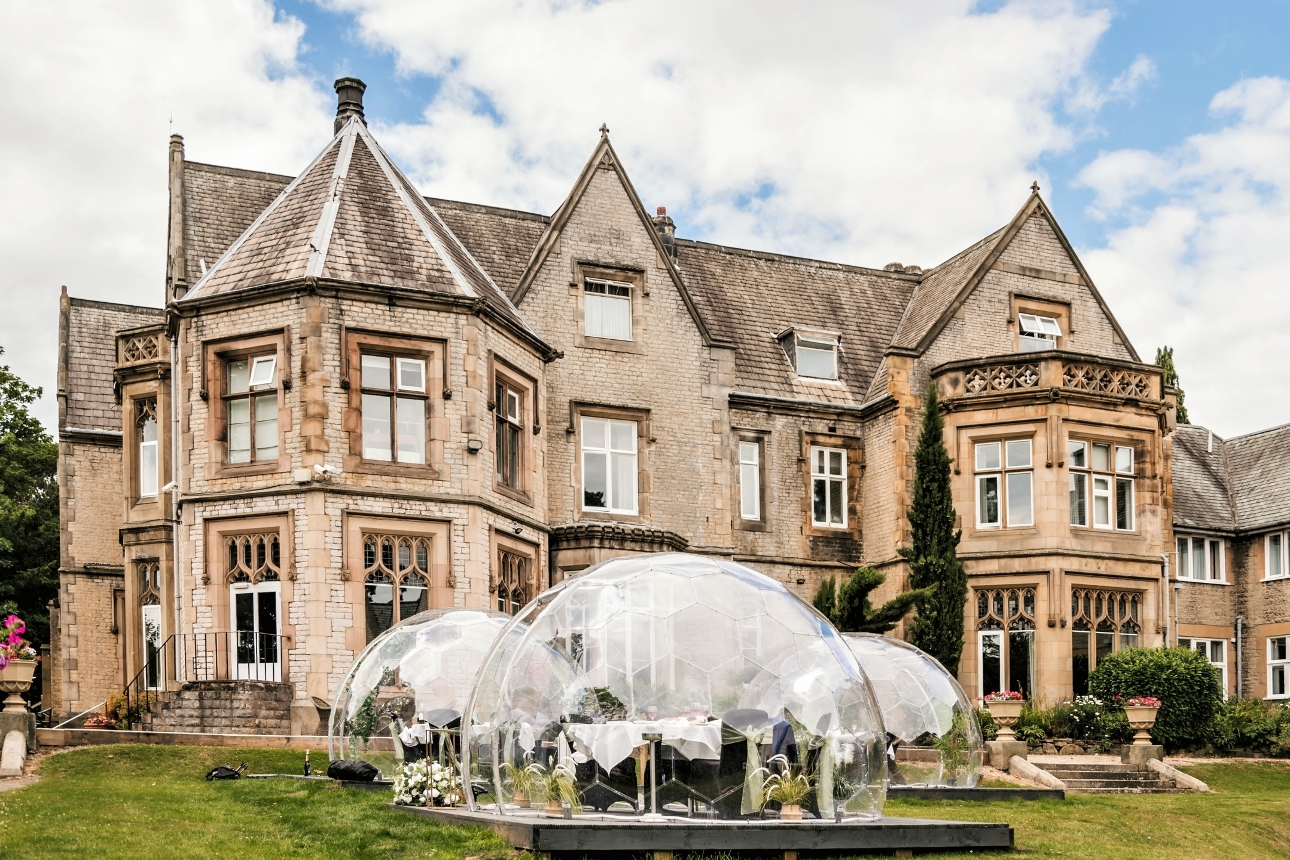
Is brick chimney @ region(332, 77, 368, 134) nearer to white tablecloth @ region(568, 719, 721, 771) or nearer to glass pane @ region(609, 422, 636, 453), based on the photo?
glass pane @ region(609, 422, 636, 453)

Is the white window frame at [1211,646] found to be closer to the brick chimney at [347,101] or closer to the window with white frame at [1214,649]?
the window with white frame at [1214,649]

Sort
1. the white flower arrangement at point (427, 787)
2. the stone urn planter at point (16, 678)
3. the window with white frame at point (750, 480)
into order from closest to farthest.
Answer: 1. the white flower arrangement at point (427, 787)
2. the stone urn planter at point (16, 678)
3. the window with white frame at point (750, 480)

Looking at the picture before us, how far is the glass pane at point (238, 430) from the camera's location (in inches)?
1029

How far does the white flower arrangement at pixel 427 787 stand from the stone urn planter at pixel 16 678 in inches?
268

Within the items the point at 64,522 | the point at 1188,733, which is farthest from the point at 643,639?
the point at 64,522

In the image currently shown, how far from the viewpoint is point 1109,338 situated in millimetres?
36875

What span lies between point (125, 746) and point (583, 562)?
1013 cm

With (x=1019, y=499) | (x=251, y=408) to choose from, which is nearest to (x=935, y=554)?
(x=1019, y=499)

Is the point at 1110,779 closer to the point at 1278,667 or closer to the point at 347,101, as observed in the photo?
the point at 1278,667

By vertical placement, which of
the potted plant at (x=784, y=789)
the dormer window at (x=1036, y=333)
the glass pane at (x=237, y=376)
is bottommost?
the potted plant at (x=784, y=789)

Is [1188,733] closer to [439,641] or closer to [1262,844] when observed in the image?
[1262,844]

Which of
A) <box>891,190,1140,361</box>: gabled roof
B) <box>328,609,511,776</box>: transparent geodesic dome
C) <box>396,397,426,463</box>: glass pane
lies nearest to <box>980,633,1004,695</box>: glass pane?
<box>891,190,1140,361</box>: gabled roof

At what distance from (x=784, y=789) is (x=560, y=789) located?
2193 millimetres

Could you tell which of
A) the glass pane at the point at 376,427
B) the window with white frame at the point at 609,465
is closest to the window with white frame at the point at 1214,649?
the window with white frame at the point at 609,465
